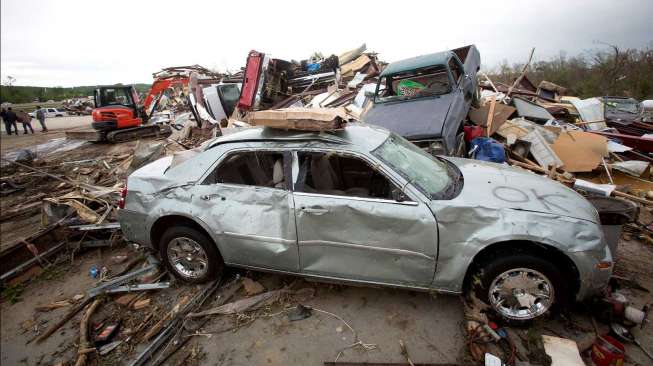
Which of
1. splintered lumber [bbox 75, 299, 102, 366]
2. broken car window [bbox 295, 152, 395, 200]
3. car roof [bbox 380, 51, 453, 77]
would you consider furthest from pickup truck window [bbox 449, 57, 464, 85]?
splintered lumber [bbox 75, 299, 102, 366]

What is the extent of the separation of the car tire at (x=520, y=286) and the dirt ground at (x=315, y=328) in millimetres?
189

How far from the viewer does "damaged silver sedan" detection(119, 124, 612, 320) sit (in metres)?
2.51

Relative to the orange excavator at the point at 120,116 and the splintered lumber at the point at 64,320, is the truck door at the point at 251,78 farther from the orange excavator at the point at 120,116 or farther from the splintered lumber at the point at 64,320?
the orange excavator at the point at 120,116

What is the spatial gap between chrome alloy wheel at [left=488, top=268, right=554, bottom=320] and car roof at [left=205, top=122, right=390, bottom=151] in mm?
1581

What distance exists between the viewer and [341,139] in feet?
9.59

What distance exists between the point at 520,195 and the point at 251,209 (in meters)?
2.39

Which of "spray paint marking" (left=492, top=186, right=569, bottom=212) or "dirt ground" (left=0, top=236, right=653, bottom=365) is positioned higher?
"spray paint marking" (left=492, top=186, right=569, bottom=212)

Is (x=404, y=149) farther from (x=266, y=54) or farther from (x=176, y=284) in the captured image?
(x=266, y=54)

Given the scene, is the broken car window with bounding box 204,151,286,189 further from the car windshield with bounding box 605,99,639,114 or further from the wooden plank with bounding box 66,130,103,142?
the wooden plank with bounding box 66,130,103,142

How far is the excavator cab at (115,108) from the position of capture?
41.5 feet

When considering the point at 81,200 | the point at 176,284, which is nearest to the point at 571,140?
the point at 176,284

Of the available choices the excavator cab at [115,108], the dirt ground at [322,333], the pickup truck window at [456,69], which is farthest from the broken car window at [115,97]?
the pickup truck window at [456,69]

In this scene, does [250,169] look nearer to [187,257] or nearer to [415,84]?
[187,257]

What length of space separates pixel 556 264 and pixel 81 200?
256 inches
